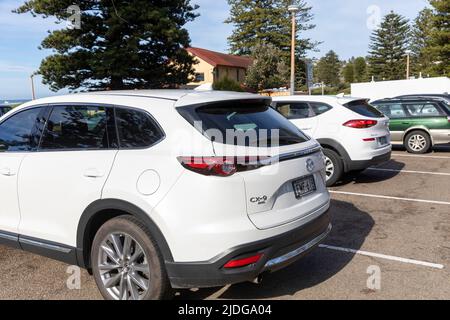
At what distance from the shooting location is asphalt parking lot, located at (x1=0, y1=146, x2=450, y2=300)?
3652 millimetres

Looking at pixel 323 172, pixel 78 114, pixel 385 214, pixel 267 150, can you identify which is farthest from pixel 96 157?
pixel 385 214

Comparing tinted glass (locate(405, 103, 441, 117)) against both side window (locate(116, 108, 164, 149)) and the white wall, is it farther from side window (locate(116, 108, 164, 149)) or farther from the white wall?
the white wall

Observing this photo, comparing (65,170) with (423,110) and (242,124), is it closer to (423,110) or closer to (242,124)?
Result: (242,124)

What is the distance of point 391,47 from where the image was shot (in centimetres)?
6831

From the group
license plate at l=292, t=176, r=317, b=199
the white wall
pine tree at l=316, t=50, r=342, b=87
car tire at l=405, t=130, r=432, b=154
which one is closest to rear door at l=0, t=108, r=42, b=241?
license plate at l=292, t=176, r=317, b=199

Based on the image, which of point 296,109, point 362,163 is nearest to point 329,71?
point 296,109

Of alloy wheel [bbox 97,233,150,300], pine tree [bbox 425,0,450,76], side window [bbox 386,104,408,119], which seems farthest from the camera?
pine tree [bbox 425,0,450,76]

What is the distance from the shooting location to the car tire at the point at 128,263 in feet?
10.1

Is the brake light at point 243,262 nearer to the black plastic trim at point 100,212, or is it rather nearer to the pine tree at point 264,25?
the black plastic trim at point 100,212

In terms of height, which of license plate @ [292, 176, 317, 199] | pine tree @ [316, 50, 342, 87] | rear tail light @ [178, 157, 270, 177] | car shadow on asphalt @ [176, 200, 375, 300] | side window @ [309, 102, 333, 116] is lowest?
car shadow on asphalt @ [176, 200, 375, 300]

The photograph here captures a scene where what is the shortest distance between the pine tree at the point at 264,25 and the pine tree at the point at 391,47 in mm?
17065

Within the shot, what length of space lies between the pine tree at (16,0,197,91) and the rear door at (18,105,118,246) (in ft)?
55.4

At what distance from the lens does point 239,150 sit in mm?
3016

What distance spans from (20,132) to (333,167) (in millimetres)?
5417
